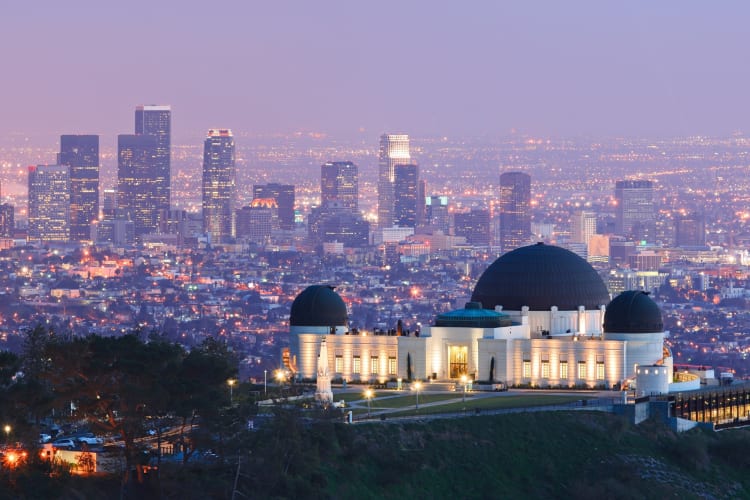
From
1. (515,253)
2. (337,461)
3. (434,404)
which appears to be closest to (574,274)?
(515,253)

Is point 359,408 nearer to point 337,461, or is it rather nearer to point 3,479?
point 337,461

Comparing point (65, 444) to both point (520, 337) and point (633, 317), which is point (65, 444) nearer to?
point (520, 337)

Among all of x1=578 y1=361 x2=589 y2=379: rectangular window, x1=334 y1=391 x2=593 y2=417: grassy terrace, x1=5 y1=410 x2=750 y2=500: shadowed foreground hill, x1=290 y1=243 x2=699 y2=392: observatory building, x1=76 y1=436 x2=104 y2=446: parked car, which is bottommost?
x1=5 y1=410 x2=750 y2=500: shadowed foreground hill

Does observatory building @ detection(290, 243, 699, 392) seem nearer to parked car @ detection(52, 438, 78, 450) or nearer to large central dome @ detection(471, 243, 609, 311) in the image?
large central dome @ detection(471, 243, 609, 311)

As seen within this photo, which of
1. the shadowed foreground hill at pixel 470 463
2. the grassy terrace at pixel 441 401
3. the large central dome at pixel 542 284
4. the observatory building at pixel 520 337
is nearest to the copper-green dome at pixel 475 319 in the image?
the observatory building at pixel 520 337

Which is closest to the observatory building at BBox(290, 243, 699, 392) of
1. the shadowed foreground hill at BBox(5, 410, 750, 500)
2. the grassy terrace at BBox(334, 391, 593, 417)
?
the grassy terrace at BBox(334, 391, 593, 417)

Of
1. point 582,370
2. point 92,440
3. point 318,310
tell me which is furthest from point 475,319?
point 92,440
